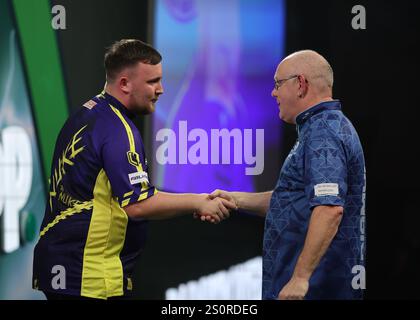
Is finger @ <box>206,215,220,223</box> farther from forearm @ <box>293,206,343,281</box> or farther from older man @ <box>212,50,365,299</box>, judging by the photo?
forearm @ <box>293,206,343,281</box>

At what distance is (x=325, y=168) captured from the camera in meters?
3.74

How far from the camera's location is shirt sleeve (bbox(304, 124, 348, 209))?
3.71 m

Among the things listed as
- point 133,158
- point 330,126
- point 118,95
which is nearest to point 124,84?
point 118,95

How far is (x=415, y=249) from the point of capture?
5.74 m

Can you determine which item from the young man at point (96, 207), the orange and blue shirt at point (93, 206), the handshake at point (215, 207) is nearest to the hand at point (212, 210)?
the handshake at point (215, 207)

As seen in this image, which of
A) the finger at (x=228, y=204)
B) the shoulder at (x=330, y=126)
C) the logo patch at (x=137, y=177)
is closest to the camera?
the shoulder at (x=330, y=126)

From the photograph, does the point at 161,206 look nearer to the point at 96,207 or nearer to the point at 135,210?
the point at 135,210

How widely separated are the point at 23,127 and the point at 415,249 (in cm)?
267

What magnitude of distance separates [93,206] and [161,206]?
0.31 m

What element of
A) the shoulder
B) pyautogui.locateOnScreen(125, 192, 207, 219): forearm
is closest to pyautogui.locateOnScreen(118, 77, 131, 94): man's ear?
pyautogui.locateOnScreen(125, 192, 207, 219): forearm

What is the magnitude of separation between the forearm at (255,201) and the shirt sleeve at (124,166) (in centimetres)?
85

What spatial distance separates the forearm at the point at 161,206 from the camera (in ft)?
13.1

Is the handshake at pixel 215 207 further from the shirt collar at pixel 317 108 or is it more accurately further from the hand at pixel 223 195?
the shirt collar at pixel 317 108
